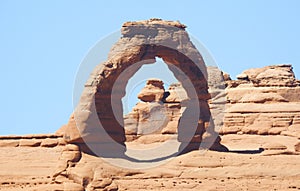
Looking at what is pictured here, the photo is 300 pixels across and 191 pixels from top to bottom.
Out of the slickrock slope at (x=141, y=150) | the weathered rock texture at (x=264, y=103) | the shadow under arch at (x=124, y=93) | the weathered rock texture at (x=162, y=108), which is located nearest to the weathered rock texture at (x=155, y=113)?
the weathered rock texture at (x=162, y=108)

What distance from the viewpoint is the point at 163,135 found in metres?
51.2

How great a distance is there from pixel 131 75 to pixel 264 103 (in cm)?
1662

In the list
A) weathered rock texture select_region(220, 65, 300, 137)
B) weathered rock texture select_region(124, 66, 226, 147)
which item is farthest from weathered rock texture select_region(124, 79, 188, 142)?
weathered rock texture select_region(220, 65, 300, 137)

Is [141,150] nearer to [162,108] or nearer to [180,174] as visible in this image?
[180,174]

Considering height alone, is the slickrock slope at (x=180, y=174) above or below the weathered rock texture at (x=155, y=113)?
below

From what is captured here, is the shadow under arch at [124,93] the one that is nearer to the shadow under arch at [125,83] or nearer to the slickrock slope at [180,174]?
the shadow under arch at [125,83]

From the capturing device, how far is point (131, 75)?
1762 inches

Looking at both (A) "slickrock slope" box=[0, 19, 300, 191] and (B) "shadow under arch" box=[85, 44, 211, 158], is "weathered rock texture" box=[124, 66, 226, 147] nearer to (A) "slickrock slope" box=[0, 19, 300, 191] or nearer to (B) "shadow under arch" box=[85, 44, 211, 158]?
(A) "slickrock slope" box=[0, 19, 300, 191]

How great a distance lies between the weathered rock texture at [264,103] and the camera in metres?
56.2

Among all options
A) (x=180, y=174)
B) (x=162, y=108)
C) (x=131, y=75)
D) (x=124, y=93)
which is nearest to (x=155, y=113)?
(x=162, y=108)

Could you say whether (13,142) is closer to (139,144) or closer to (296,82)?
(139,144)

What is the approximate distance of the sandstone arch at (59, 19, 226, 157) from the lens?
4347 centimetres

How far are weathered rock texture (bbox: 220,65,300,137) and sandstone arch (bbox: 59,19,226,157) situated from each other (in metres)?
10.1

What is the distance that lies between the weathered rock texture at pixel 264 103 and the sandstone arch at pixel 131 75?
10068 millimetres
